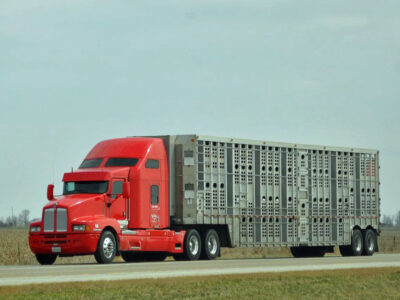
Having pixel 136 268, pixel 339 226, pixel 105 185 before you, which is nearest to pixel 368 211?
pixel 339 226

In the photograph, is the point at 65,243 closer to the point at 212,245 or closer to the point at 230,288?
the point at 212,245

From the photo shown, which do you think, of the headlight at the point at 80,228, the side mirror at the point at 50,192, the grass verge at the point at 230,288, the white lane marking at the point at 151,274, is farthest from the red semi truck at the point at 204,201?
the grass verge at the point at 230,288

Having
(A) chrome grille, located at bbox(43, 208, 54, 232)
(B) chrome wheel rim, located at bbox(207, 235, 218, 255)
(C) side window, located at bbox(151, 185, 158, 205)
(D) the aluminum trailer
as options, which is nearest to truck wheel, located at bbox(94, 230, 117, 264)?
(A) chrome grille, located at bbox(43, 208, 54, 232)

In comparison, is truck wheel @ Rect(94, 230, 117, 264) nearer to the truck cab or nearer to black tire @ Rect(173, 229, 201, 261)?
the truck cab

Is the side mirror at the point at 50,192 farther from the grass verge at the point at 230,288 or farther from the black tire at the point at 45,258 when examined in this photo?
the grass verge at the point at 230,288

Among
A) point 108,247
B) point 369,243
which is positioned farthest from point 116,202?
point 369,243

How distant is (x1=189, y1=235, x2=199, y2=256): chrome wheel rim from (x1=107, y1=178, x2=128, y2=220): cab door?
3.41 metres

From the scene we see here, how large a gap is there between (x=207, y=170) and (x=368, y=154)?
1217cm

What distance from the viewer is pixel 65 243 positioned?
34344mm

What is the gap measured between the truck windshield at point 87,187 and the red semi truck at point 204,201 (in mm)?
35

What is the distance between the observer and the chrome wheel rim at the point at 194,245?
1515 inches

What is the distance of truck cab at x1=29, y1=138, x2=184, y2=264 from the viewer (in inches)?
1351

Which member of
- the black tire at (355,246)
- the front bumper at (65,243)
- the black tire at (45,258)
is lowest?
the black tire at (355,246)

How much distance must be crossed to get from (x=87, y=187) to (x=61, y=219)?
6.08 feet
